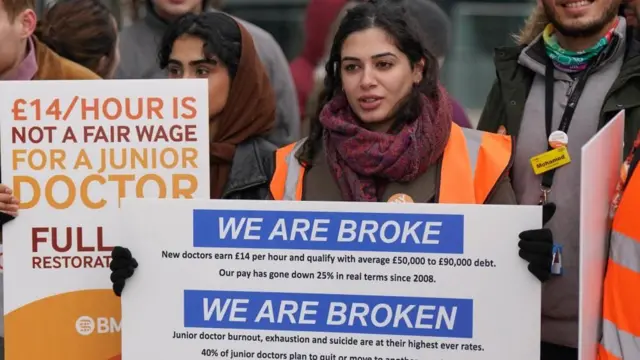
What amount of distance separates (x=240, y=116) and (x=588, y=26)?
1294mm

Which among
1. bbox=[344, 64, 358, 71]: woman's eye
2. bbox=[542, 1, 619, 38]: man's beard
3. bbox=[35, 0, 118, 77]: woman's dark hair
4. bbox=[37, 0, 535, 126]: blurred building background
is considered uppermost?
bbox=[37, 0, 535, 126]: blurred building background

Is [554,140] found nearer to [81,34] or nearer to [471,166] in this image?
[471,166]

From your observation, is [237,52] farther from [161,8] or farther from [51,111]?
[161,8]

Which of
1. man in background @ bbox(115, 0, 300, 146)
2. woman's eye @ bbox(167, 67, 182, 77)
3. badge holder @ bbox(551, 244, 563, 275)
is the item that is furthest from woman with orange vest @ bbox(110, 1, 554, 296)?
man in background @ bbox(115, 0, 300, 146)

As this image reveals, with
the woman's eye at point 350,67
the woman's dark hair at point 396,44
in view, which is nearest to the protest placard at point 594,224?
the woman's dark hair at point 396,44

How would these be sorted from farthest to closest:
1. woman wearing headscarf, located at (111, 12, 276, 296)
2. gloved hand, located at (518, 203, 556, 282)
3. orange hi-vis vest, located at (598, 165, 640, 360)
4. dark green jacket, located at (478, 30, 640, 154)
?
woman wearing headscarf, located at (111, 12, 276, 296) < dark green jacket, located at (478, 30, 640, 154) < gloved hand, located at (518, 203, 556, 282) < orange hi-vis vest, located at (598, 165, 640, 360)

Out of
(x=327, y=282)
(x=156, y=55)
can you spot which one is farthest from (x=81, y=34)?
(x=327, y=282)

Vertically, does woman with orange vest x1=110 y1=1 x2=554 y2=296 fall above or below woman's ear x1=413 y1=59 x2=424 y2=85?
below

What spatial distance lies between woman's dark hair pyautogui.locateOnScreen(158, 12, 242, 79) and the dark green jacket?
0.96 m

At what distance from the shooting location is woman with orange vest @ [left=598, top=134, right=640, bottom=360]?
10.1 feet

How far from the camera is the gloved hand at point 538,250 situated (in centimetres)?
328

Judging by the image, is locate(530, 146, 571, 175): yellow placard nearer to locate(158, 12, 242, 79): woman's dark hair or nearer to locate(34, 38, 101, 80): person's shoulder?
locate(158, 12, 242, 79): woman's dark hair

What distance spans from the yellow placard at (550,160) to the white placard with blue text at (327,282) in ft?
1.49

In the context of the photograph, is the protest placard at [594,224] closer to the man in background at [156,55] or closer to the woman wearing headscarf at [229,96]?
the woman wearing headscarf at [229,96]
